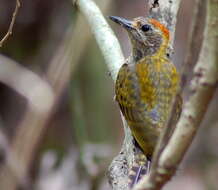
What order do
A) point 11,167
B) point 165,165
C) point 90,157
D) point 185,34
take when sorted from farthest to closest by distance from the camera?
point 185,34, point 90,157, point 11,167, point 165,165

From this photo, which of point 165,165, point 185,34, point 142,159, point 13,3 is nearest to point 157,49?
point 142,159

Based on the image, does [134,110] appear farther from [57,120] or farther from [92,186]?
[57,120]

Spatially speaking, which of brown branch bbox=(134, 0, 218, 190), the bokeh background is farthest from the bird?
the bokeh background

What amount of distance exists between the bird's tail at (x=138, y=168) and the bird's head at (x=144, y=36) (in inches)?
36.8

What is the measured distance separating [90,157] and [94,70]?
1.25m

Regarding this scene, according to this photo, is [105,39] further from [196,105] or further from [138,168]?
[196,105]

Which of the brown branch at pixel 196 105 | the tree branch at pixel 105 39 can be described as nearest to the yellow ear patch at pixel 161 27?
the tree branch at pixel 105 39

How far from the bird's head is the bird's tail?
93 centimetres

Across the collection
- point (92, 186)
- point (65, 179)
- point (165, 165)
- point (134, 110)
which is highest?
point (165, 165)

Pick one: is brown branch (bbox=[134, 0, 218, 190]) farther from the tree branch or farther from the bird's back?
the tree branch

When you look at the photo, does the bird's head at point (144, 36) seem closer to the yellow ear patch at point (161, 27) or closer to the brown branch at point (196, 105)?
the yellow ear patch at point (161, 27)

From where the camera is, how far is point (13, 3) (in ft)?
23.4

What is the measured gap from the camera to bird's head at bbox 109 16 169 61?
4332 mm

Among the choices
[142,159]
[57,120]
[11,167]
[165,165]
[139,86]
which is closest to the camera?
[165,165]
